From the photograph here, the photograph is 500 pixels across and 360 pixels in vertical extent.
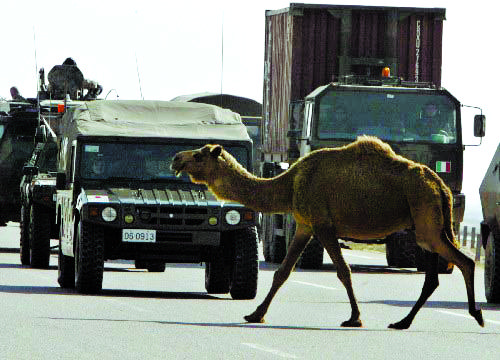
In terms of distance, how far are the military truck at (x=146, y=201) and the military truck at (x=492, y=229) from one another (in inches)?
120

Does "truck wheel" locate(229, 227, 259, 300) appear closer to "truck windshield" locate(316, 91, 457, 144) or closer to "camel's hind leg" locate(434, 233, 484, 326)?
"camel's hind leg" locate(434, 233, 484, 326)

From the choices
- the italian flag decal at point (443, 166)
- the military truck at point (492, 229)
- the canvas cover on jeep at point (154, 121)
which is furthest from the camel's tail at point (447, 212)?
the italian flag decal at point (443, 166)

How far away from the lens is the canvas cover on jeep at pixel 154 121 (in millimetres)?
22266

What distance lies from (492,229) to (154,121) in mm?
4490

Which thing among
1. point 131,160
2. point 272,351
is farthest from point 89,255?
point 272,351

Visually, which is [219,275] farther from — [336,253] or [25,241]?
[25,241]

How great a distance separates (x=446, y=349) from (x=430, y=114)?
1409 cm

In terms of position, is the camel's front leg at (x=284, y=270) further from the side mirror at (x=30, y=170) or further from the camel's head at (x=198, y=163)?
the side mirror at (x=30, y=170)

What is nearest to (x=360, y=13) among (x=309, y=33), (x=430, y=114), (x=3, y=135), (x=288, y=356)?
(x=309, y=33)

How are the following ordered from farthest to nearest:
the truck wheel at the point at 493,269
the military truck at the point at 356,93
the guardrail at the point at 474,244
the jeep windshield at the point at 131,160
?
the guardrail at the point at 474,244 < the military truck at the point at 356,93 < the jeep windshield at the point at 131,160 < the truck wheel at the point at 493,269

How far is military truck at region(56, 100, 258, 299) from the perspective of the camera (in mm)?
20766

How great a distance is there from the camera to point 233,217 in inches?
825

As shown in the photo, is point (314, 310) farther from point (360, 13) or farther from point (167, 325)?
point (360, 13)

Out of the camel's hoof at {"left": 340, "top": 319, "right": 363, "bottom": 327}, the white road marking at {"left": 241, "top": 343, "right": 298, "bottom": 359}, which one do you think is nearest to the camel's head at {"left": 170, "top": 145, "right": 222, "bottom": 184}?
the camel's hoof at {"left": 340, "top": 319, "right": 363, "bottom": 327}
